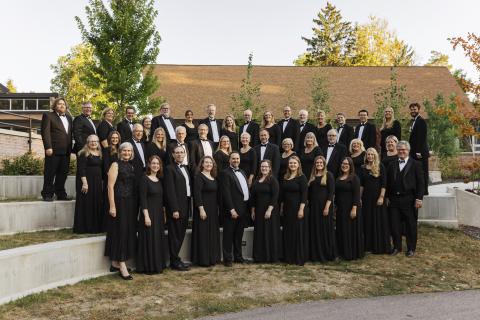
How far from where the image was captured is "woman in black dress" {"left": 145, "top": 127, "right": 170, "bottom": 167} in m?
8.52

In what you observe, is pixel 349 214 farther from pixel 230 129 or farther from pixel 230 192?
pixel 230 129

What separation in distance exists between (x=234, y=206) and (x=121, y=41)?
484 inches

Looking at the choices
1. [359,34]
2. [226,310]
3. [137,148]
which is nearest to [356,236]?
[226,310]

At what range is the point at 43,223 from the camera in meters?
8.62

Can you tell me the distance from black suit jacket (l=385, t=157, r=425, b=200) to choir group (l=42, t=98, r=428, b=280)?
0.06 ft

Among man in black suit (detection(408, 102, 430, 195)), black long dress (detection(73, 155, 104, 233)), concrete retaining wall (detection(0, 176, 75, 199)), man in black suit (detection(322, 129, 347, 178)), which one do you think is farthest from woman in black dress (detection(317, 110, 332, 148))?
concrete retaining wall (detection(0, 176, 75, 199))

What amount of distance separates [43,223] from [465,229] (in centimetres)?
901

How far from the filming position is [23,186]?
1052 cm

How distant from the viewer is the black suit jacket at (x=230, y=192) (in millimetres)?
8336

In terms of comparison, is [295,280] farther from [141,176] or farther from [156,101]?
[156,101]

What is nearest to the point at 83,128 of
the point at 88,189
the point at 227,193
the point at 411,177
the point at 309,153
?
the point at 88,189

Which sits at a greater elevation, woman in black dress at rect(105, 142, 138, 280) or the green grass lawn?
woman in black dress at rect(105, 142, 138, 280)

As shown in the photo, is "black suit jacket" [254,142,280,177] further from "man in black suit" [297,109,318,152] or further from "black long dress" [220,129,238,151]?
"man in black suit" [297,109,318,152]

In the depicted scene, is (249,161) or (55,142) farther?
(249,161)
